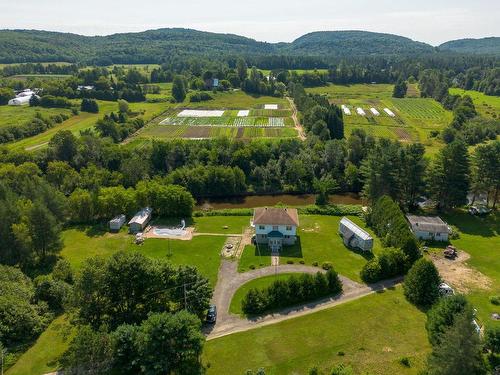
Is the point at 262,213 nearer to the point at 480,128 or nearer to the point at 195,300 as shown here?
the point at 195,300

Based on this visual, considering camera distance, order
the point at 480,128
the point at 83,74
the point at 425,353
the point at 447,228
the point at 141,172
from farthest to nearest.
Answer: the point at 83,74 < the point at 480,128 < the point at 141,172 < the point at 447,228 < the point at 425,353

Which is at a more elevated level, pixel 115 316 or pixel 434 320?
pixel 434 320

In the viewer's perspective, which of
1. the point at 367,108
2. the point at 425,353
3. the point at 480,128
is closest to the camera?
the point at 425,353

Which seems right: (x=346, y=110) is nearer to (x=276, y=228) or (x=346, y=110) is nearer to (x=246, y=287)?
(x=276, y=228)

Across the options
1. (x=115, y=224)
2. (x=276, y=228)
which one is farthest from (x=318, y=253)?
(x=115, y=224)

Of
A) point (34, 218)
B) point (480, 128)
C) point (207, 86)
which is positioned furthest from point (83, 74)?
point (480, 128)

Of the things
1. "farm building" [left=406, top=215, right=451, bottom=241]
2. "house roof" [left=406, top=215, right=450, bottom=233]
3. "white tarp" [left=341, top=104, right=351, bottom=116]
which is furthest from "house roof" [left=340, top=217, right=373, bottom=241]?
"white tarp" [left=341, top=104, right=351, bottom=116]

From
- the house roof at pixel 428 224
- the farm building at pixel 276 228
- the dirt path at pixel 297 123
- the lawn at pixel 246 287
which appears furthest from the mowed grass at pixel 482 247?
the dirt path at pixel 297 123
